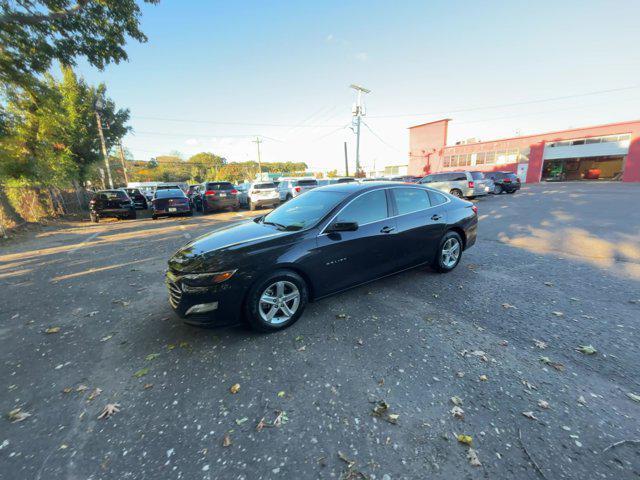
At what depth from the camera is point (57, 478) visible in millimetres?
1744

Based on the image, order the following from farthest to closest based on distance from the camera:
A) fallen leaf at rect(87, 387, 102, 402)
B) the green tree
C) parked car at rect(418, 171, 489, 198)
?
parked car at rect(418, 171, 489, 198) < the green tree < fallen leaf at rect(87, 387, 102, 402)

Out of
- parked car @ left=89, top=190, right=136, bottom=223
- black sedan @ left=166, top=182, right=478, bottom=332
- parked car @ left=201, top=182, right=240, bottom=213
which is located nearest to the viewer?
black sedan @ left=166, top=182, right=478, bottom=332

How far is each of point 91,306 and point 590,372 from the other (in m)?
6.05

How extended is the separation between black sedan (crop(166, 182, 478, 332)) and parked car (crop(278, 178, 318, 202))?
37.7 ft

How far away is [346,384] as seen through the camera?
2416mm

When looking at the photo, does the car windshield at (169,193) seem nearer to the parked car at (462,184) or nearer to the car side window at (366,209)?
the car side window at (366,209)

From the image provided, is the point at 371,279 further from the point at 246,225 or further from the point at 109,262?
the point at 109,262

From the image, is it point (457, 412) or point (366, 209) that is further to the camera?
point (366, 209)

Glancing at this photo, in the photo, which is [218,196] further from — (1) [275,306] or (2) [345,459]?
(2) [345,459]

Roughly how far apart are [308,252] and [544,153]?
41392 millimetres

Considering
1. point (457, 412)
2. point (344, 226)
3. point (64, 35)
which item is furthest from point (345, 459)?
point (64, 35)

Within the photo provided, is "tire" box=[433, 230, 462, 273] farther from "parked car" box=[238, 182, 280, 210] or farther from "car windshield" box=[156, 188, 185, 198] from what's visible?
"car windshield" box=[156, 188, 185, 198]

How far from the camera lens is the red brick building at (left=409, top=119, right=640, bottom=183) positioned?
1123 inches

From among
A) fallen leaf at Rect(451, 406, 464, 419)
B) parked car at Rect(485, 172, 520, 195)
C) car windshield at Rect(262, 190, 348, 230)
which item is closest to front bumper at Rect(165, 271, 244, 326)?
car windshield at Rect(262, 190, 348, 230)
